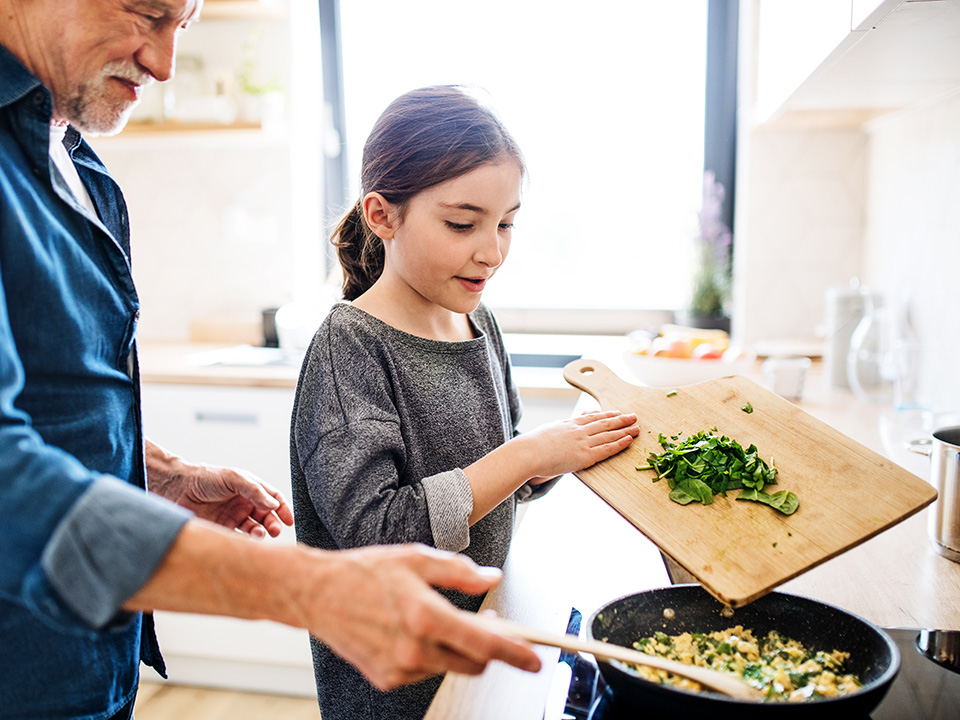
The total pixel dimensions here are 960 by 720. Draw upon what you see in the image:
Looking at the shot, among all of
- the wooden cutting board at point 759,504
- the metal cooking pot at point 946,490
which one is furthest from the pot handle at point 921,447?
the wooden cutting board at point 759,504

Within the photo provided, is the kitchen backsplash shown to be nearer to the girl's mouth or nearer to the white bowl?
the white bowl

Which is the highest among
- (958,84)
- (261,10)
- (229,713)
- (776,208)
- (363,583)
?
(261,10)

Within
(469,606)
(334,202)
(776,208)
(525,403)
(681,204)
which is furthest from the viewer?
(334,202)

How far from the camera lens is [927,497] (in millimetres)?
812

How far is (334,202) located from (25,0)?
7.84ft

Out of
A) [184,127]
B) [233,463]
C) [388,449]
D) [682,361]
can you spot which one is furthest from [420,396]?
[184,127]

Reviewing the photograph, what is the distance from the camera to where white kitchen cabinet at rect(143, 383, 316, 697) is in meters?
2.37

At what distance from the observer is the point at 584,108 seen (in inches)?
113

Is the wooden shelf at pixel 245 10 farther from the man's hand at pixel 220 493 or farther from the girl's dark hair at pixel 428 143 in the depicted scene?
the man's hand at pixel 220 493

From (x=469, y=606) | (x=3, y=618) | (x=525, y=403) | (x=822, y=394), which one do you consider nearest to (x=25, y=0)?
(x=3, y=618)

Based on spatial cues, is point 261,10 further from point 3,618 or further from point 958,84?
point 3,618

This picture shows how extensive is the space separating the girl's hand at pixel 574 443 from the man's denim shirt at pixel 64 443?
45 cm

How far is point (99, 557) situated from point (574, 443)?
555mm

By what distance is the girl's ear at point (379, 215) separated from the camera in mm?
1055
